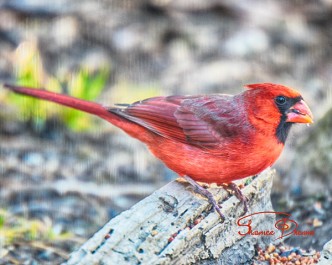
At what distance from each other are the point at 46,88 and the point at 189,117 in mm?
1989

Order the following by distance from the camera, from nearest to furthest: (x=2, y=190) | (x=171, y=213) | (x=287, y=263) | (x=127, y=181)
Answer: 1. (x=171, y=213)
2. (x=287, y=263)
3. (x=2, y=190)
4. (x=127, y=181)

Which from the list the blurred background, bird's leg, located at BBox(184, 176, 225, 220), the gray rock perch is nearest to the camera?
the gray rock perch

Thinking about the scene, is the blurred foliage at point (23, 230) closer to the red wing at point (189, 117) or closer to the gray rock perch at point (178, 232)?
the red wing at point (189, 117)

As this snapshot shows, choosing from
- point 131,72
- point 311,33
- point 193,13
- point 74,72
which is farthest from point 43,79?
point 311,33

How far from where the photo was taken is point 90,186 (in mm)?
4301

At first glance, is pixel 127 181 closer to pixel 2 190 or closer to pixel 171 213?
pixel 2 190

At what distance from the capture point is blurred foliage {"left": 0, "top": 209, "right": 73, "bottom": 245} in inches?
141

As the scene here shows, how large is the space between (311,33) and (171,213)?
3.69 metres

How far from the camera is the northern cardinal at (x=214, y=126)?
2.80m

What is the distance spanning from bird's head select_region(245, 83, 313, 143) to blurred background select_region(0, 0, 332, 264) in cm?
66

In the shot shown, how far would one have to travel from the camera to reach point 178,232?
254 centimetres

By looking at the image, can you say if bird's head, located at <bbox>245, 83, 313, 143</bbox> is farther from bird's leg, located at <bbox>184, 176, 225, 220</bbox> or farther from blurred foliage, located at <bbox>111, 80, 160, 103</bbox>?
blurred foliage, located at <bbox>111, 80, 160, 103</bbox>

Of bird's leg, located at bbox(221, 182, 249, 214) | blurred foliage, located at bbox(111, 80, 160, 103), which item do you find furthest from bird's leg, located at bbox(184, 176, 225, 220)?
blurred foliage, located at bbox(111, 80, 160, 103)

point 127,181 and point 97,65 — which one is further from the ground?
point 97,65
